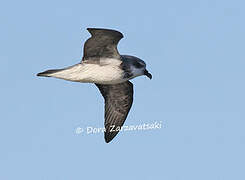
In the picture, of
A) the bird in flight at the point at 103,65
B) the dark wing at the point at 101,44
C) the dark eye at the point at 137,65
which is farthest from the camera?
the dark eye at the point at 137,65

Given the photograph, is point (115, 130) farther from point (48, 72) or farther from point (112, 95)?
point (48, 72)

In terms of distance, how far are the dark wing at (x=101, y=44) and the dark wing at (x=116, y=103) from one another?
2.58 metres

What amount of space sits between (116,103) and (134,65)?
2167 mm

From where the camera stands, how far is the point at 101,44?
783 inches

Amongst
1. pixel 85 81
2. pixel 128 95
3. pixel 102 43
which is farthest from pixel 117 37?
pixel 128 95

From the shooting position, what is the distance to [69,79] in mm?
20156

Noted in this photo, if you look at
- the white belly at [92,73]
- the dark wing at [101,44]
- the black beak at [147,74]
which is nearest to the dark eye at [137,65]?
the black beak at [147,74]

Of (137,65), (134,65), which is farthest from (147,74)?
(134,65)

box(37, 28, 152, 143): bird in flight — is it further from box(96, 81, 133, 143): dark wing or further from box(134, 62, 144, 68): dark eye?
box(96, 81, 133, 143): dark wing

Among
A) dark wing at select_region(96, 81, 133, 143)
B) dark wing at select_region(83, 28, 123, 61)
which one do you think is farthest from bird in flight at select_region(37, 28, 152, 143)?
dark wing at select_region(96, 81, 133, 143)

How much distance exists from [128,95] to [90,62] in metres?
3.01

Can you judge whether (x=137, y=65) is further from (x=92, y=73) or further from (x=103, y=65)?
(x=92, y=73)

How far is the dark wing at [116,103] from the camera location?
2277cm

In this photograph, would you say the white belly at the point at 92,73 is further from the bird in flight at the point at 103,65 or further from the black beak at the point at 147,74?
the black beak at the point at 147,74
